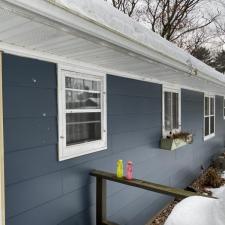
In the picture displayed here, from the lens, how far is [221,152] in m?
8.78

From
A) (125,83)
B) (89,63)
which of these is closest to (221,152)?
(125,83)

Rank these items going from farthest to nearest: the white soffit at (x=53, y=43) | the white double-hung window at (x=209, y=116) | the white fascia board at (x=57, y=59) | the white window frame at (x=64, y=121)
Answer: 1. the white double-hung window at (x=209, y=116)
2. the white window frame at (x=64, y=121)
3. the white fascia board at (x=57, y=59)
4. the white soffit at (x=53, y=43)

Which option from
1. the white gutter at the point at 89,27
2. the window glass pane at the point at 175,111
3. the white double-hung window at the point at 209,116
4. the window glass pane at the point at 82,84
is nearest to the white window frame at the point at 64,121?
the window glass pane at the point at 82,84

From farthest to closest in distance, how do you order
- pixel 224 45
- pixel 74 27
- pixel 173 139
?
1. pixel 224 45
2. pixel 173 139
3. pixel 74 27

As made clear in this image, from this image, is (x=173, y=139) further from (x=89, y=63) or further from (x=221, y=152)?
(x=221, y=152)

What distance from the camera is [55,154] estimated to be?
2361 mm

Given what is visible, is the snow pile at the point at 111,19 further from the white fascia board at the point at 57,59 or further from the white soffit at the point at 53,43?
the white fascia board at the point at 57,59

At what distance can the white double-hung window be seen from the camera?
23.5ft

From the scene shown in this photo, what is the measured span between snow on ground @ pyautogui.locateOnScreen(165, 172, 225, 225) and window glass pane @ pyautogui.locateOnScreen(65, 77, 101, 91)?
5.25 ft

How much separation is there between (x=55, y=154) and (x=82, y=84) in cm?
83

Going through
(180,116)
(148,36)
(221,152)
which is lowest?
(221,152)

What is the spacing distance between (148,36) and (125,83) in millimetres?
1267

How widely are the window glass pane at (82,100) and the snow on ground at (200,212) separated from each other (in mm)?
1517

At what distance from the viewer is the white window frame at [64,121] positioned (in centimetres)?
240
